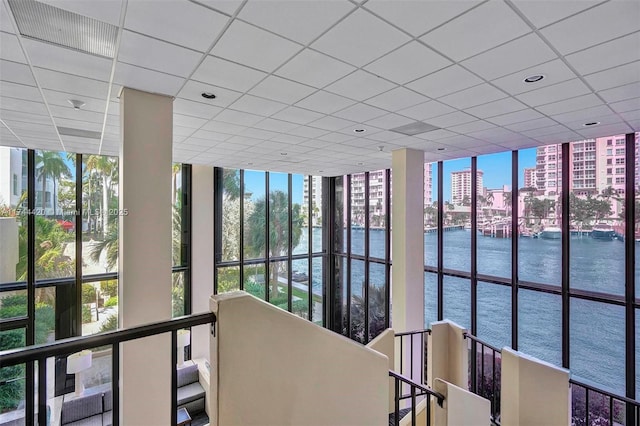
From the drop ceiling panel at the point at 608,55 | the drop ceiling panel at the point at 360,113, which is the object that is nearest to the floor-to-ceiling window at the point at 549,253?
the drop ceiling panel at the point at 608,55

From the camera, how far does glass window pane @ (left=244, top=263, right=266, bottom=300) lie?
8.59 metres

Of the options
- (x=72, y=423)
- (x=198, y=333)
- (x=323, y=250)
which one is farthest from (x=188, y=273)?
(x=323, y=250)

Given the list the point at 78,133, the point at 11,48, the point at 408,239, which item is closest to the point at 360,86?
the point at 11,48

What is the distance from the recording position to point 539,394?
12.9ft

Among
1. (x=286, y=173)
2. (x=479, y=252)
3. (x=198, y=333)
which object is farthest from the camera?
(x=286, y=173)

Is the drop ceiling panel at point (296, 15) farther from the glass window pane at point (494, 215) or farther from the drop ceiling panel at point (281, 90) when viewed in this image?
the glass window pane at point (494, 215)

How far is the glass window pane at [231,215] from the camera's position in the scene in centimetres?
828

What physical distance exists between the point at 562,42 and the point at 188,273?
25.9 ft

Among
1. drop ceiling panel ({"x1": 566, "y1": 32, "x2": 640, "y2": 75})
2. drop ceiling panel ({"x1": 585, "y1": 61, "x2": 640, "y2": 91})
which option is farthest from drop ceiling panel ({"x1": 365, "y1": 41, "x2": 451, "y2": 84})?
drop ceiling panel ({"x1": 585, "y1": 61, "x2": 640, "y2": 91})

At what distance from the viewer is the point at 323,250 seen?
10.1 meters

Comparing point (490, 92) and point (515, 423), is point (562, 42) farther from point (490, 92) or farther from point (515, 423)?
point (515, 423)

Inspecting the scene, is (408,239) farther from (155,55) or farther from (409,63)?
(155,55)

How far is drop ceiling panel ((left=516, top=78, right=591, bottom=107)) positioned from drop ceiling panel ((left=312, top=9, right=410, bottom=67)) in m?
1.67

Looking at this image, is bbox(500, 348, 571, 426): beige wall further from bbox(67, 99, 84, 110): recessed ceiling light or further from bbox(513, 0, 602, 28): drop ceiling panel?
bbox(67, 99, 84, 110): recessed ceiling light
